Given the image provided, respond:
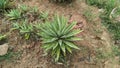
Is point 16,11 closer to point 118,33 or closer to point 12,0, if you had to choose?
point 12,0

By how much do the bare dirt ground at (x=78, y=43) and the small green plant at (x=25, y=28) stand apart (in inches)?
6.9

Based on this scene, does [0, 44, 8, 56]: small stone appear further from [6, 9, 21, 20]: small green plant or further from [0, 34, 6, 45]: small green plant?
[6, 9, 21, 20]: small green plant

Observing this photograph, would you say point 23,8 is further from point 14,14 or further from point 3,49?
point 3,49

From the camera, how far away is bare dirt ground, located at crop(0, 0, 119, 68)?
577cm

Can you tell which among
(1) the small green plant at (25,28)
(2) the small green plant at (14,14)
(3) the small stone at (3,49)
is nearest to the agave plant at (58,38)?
(1) the small green plant at (25,28)

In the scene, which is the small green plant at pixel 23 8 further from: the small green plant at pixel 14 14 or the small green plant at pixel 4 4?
the small green plant at pixel 4 4

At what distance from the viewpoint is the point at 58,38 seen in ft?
18.1

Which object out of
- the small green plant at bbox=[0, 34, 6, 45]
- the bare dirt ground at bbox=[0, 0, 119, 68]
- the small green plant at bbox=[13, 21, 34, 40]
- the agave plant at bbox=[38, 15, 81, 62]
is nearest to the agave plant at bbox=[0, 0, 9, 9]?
the bare dirt ground at bbox=[0, 0, 119, 68]

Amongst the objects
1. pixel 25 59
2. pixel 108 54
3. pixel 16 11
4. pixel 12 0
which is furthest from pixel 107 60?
pixel 12 0

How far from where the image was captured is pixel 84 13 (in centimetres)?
695

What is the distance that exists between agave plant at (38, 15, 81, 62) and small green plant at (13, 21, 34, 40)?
427 mm

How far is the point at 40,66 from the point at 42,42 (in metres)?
0.56

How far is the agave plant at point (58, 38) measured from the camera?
5457mm

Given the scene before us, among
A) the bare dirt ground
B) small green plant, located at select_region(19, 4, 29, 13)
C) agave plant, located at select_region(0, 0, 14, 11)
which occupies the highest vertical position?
agave plant, located at select_region(0, 0, 14, 11)
